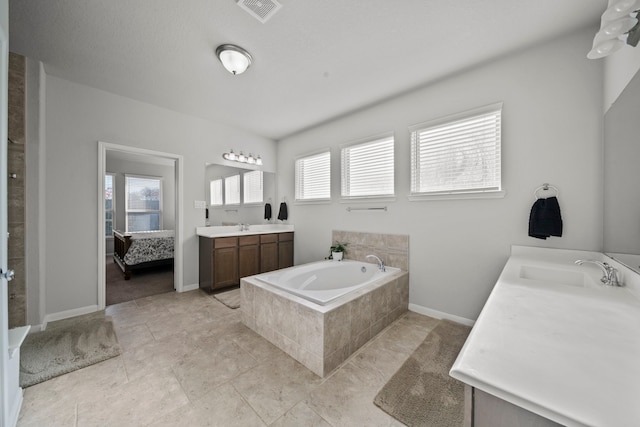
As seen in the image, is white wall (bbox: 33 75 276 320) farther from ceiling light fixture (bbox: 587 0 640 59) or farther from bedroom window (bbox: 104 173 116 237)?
ceiling light fixture (bbox: 587 0 640 59)

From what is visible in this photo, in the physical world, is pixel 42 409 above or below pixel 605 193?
below

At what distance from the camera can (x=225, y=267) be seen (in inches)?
136

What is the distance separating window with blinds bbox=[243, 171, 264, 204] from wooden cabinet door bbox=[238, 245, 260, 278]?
3.23 feet

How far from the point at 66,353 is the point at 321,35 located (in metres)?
3.32

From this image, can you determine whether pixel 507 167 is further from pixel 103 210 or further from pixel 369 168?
pixel 103 210

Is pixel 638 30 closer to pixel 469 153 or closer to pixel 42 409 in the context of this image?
pixel 469 153

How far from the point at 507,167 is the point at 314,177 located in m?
2.57

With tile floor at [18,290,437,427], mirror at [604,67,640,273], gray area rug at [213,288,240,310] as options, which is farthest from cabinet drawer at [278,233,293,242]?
mirror at [604,67,640,273]

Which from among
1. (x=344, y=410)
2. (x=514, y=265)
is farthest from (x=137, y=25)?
(x=514, y=265)

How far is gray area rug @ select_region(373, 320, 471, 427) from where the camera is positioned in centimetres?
139

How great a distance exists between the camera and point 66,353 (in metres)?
1.96

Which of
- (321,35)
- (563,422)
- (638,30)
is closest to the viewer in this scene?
(563,422)

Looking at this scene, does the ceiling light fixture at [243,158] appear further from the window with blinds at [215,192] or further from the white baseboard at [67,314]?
the white baseboard at [67,314]

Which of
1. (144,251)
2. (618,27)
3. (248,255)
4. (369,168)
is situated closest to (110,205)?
(144,251)
